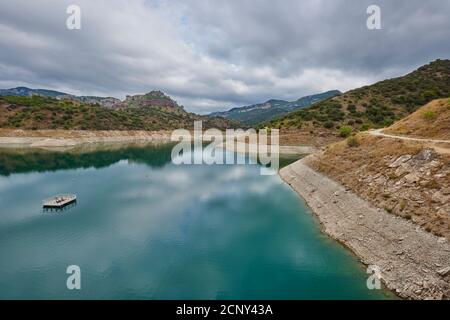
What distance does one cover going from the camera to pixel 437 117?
3266 cm

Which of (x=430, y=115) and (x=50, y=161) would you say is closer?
(x=430, y=115)

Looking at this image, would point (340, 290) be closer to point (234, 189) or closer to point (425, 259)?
point (425, 259)

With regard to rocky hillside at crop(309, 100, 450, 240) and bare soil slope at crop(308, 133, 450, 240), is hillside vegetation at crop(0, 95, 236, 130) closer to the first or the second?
rocky hillside at crop(309, 100, 450, 240)

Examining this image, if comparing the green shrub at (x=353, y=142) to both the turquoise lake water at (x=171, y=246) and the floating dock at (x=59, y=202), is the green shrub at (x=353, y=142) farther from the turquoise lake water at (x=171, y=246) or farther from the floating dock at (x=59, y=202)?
the floating dock at (x=59, y=202)

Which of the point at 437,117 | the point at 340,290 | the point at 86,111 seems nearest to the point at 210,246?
the point at 340,290

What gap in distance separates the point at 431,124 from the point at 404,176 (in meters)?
12.9

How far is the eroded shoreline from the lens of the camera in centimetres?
1522

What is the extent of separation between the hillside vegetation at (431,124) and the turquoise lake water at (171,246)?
14674 mm

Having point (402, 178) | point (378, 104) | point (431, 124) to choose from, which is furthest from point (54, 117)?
point (402, 178)

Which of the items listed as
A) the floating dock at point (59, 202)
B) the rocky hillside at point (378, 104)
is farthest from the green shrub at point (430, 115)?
the rocky hillside at point (378, 104)

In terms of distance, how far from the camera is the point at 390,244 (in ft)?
61.7

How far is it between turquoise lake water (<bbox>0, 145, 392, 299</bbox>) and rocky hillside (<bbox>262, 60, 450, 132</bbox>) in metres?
51.7

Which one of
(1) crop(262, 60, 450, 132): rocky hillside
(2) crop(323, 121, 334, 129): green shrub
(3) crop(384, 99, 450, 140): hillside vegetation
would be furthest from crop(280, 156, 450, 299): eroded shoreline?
(1) crop(262, 60, 450, 132): rocky hillside

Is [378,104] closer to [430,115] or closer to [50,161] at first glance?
[430,115]
